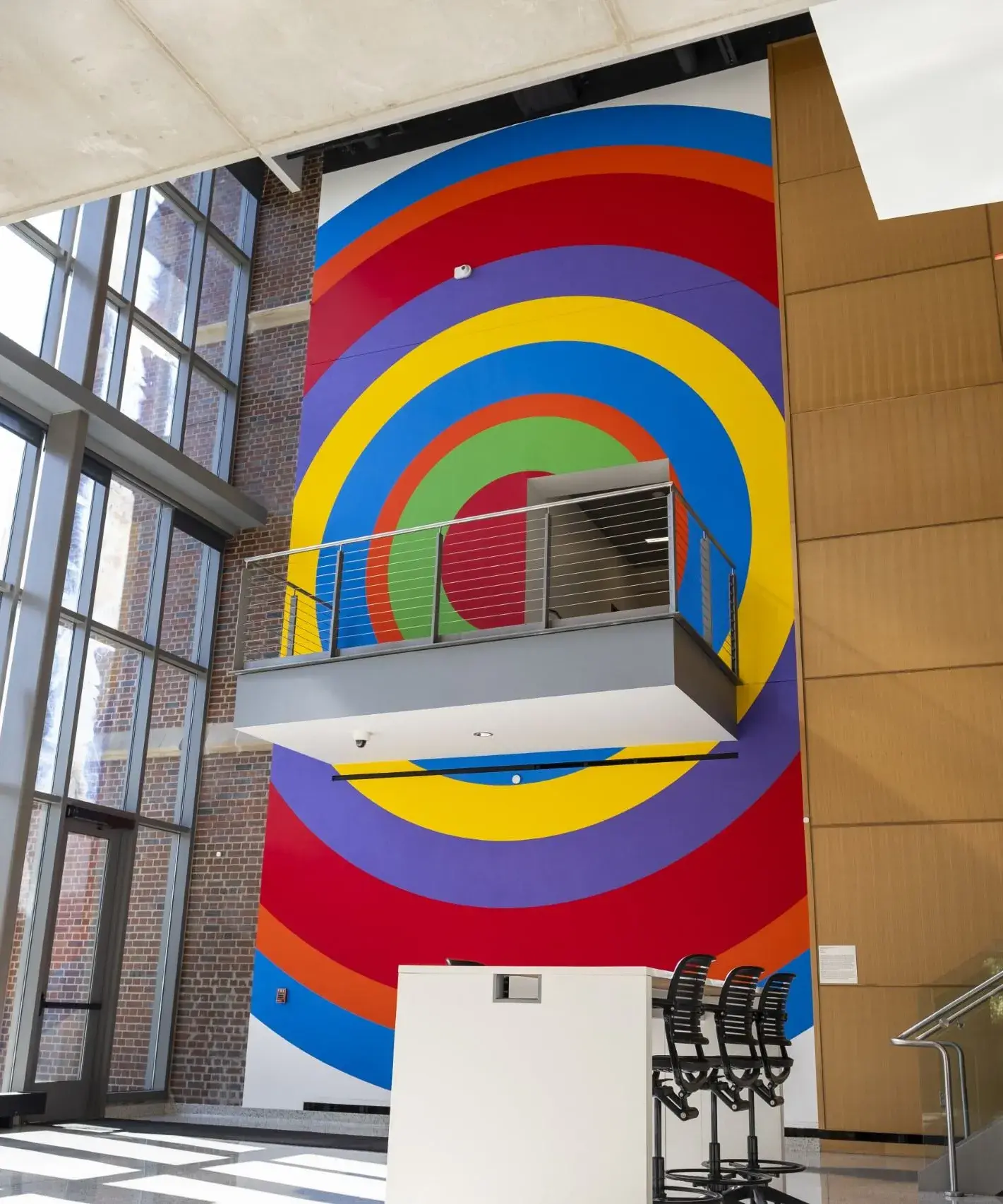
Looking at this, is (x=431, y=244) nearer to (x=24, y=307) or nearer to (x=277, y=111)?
(x=24, y=307)

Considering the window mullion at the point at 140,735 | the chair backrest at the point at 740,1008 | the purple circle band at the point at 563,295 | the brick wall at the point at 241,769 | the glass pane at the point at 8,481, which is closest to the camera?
the chair backrest at the point at 740,1008

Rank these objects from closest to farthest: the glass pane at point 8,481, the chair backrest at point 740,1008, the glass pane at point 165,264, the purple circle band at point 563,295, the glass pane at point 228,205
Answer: the chair backrest at point 740,1008
the glass pane at point 8,481
the purple circle band at point 563,295
the glass pane at point 165,264
the glass pane at point 228,205

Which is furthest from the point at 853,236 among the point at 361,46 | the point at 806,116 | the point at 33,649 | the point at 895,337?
the point at 361,46

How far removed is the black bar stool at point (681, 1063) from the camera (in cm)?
431

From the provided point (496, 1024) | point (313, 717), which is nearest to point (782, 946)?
point (313, 717)

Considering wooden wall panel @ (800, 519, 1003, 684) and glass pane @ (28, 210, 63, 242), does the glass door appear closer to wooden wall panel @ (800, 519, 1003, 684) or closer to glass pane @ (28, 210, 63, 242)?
glass pane @ (28, 210, 63, 242)

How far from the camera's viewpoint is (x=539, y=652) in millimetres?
7785

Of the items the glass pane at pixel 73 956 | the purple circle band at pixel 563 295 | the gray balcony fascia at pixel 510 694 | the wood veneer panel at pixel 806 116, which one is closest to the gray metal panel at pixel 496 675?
the gray balcony fascia at pixel 510 694

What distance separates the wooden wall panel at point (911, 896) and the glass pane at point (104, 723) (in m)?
5.85

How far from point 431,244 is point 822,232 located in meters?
3.81

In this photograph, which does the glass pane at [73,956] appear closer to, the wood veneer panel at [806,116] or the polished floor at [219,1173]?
the polished floor at [219,1173]

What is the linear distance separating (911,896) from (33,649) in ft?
21.6

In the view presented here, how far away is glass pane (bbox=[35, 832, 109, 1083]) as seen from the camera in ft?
29.7

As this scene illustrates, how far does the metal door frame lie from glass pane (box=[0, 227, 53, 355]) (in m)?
3.82
